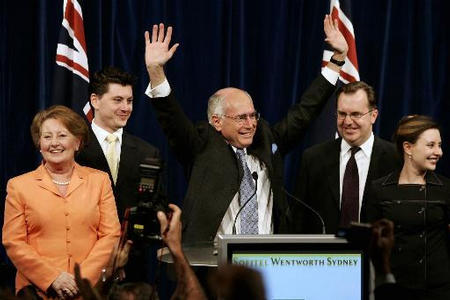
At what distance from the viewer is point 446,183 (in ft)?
13.7

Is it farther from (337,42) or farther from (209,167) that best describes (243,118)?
(337,42)

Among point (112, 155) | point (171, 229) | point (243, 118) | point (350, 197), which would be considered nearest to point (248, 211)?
point (243, 118)

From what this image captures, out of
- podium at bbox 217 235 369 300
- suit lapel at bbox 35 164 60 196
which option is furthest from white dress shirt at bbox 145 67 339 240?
podium at bbox 217 235 369 300

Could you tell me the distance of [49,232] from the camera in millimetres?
3818

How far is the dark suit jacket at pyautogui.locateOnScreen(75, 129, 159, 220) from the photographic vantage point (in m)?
4.59

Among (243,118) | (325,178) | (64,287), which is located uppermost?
(243,118)

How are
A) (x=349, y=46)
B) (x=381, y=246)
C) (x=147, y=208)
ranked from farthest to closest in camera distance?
(x=349, y=46), (x=147, y=208), (x=381, y=246)

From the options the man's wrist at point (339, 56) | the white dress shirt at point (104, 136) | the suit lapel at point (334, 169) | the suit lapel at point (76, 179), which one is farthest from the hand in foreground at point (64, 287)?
the man's wrist at point (339, 56)

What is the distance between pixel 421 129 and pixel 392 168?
1.11ft

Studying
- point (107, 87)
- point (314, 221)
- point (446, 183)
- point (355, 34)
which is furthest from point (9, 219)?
point (355, 34)

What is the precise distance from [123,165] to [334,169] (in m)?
1.10

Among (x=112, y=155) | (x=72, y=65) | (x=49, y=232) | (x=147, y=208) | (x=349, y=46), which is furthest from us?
(x=349, y=46)

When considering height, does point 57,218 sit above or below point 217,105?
below

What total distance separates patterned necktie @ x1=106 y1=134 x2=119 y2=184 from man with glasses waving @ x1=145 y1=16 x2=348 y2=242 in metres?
0.41
